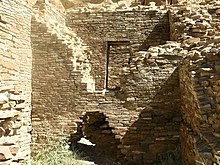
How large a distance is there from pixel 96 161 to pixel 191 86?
117 inches

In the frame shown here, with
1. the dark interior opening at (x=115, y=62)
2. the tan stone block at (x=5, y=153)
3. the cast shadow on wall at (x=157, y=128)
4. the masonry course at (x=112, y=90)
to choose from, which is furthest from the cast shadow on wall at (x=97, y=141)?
the tan stone block at (x=5, y=153)

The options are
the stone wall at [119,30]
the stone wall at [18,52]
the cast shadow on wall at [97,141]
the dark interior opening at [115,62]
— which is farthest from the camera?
the dark interior opening at [115,62]

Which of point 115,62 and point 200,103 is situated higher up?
point 115,62

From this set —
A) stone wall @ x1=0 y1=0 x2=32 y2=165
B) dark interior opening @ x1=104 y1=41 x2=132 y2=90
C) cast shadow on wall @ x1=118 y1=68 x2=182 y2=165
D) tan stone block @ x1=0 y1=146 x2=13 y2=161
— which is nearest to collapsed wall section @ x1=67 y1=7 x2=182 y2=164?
cast shadow on wall @ x1=118 y1=68 x2=182 y2=165

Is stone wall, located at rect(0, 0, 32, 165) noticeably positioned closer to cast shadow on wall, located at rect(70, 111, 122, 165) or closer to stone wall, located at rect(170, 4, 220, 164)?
cast shadow on wall, located at rect(70, 111, 122, 165)

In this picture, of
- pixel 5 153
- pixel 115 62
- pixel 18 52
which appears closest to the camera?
pixel 5 153

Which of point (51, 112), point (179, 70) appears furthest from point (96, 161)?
point (179, 70)

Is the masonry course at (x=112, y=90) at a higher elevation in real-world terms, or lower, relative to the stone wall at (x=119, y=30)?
lower

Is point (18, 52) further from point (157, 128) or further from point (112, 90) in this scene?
point (157, 128)

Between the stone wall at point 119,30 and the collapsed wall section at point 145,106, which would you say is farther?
the stone wall at point 119,30

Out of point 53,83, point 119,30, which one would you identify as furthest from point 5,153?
point 119,30

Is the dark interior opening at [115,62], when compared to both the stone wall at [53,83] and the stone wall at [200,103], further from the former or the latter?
the stone wall at [200,103]

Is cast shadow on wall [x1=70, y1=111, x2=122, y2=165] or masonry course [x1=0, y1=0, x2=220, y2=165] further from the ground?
masonry course [x1=0, y1=0, x2=220, y2=165]

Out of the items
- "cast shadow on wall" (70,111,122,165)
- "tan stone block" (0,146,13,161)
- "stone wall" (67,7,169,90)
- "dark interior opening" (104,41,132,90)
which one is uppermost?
"stone wall" (67,7,169,90)
